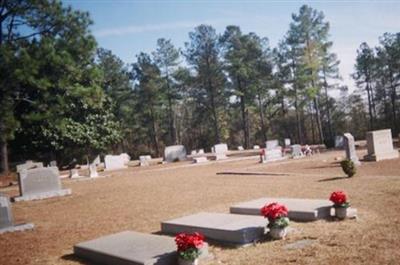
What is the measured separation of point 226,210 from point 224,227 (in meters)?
3.15

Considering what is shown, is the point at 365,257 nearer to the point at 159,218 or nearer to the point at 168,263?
the point at 168,263

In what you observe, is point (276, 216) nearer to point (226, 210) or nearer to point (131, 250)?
point (131, 250)

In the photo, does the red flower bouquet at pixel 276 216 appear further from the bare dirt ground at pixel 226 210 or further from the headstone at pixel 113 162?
the headstone at pixel 113 162

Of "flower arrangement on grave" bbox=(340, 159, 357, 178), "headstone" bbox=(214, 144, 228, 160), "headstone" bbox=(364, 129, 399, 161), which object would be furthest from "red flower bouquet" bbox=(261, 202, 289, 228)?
"headstone" bbox=(214, 144, 228, 160)

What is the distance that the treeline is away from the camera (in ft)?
80.5

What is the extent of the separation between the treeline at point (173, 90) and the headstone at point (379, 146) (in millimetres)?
15385

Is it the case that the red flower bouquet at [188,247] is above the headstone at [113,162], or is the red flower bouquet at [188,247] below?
below

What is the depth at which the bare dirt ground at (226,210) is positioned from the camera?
21.6 feet

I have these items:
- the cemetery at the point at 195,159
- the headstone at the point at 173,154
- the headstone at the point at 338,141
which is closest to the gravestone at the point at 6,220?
the cemetery at the point at 195,159

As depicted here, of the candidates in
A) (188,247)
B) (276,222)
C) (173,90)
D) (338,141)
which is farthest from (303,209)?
Answer: (173,90)

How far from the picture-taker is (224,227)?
7809mm

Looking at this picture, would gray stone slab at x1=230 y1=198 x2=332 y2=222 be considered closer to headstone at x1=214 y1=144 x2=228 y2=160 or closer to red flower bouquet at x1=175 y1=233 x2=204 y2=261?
red flower bouquet at x1=175 y1=233 x2=204 y2=261

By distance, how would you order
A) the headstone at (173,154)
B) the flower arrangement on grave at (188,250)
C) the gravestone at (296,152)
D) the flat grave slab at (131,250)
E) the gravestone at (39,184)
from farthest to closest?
the headstone at (173,154) → the gravestone at (296,152) → the gravestone at (39,184) → the flat grave slab at (131,250) → the flower arrangement on grave at (188,250)

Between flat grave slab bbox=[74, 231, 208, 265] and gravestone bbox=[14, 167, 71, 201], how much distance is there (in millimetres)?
11501
